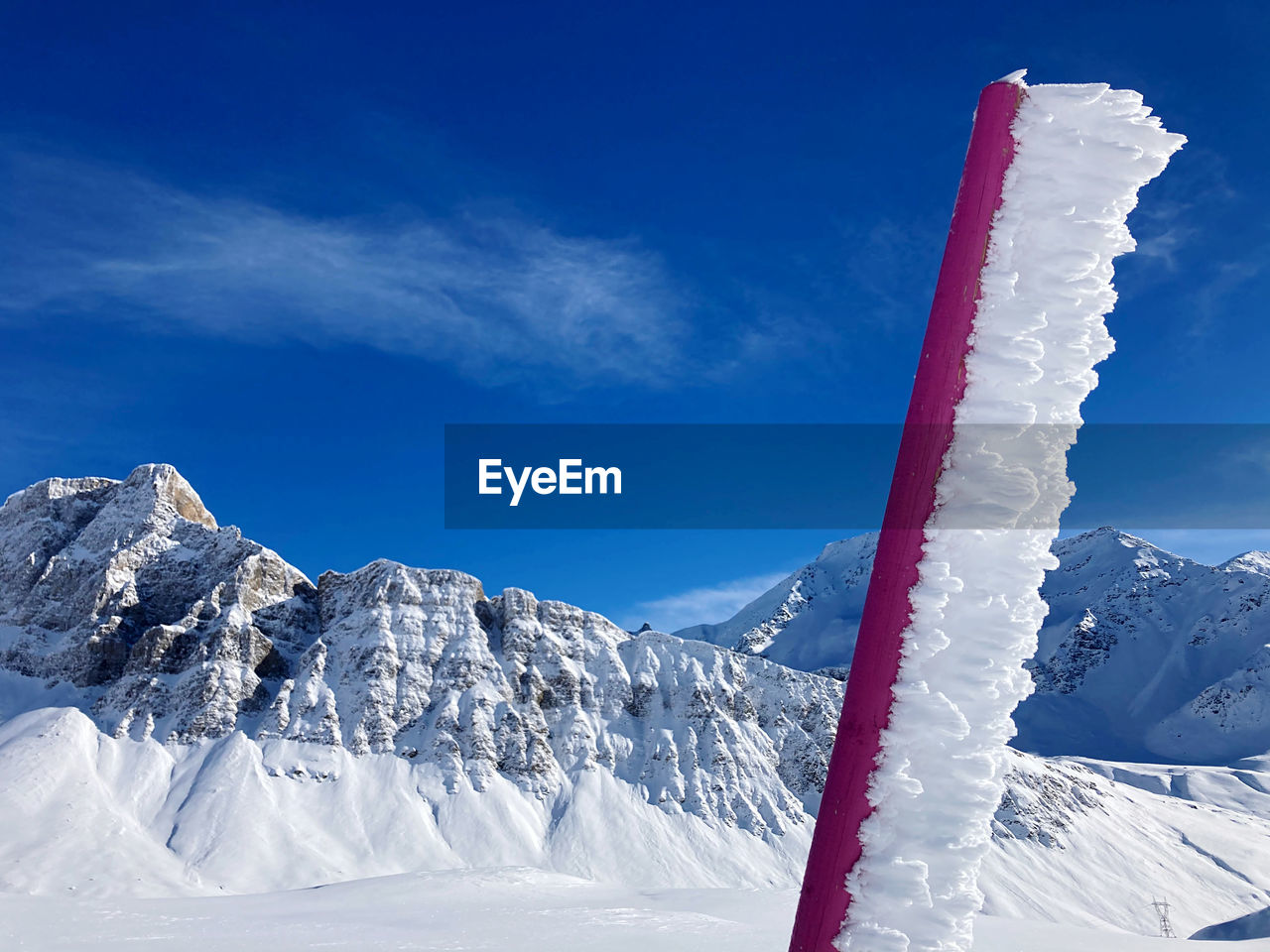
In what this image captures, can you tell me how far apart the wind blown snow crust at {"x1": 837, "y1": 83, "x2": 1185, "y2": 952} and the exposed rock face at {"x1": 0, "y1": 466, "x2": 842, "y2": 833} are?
12035 centimetres

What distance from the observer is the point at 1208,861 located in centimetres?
13388

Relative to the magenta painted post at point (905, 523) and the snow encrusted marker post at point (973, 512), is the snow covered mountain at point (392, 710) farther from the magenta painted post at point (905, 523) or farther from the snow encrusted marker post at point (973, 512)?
the snow encrusted marker post at point (973, 512)

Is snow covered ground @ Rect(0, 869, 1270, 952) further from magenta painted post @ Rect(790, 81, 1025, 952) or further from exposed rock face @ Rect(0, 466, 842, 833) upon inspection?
exposed rock face @ Rect(0, 466, 842, 833)

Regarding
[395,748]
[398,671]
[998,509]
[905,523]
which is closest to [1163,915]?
[395,748]

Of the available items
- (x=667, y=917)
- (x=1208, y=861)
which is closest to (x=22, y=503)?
(x=667, y=917)

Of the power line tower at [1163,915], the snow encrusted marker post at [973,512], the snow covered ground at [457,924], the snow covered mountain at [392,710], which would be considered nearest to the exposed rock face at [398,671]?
the snow covered mountain at [392,710]

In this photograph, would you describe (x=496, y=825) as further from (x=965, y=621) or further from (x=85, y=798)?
(x=965, y=621)

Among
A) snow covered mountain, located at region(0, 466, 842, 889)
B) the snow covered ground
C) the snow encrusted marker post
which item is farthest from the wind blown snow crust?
snow covered mountain, located at region(0, 466, 842, 889)

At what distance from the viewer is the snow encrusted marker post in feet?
11.5

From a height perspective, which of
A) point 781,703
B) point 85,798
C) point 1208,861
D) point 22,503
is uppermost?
point 22,503

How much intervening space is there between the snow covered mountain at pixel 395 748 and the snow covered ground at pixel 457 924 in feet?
180

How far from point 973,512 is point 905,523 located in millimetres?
281

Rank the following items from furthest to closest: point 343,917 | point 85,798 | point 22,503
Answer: point 22,503 → point 85,798 → point 343,917

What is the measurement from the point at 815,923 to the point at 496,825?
116268 mm
